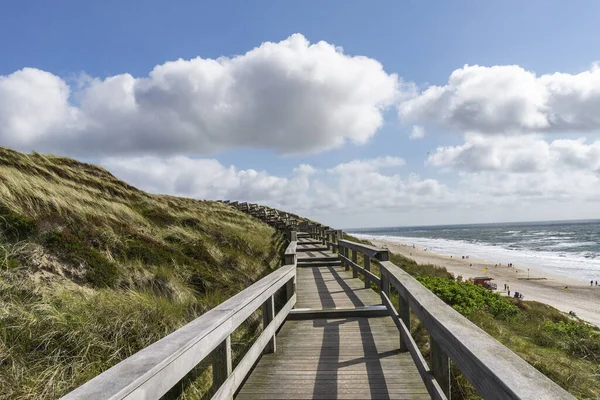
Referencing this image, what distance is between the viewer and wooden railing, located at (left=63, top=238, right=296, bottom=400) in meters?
1.57

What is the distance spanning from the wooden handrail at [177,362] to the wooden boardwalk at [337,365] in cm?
47

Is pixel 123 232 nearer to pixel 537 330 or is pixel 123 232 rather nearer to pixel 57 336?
pixel 57 336

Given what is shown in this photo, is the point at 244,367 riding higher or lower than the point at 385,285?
lower

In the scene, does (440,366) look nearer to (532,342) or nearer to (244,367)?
(244,367)

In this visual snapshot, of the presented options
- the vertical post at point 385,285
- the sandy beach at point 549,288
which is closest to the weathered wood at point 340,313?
the vertical post at point 385,285

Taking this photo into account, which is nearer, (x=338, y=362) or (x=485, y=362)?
(x=485, y=362)

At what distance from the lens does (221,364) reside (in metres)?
3.05

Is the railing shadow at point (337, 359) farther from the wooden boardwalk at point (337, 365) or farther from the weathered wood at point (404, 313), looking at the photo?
the weathered wood at point (404, 313)

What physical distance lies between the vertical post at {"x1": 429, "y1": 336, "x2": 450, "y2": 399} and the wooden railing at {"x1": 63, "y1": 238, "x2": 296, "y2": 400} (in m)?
1.64

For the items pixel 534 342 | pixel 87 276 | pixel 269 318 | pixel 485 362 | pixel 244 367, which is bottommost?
pixel 534 342

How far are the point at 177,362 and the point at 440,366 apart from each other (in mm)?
2039

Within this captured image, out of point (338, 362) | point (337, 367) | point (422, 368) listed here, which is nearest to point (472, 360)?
point (422, 368)

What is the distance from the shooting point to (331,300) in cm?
751

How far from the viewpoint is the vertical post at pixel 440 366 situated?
276 cm
